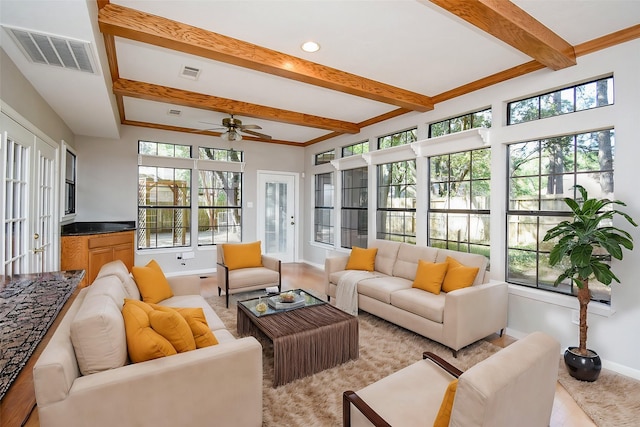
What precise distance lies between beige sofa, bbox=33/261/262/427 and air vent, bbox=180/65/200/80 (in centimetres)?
248

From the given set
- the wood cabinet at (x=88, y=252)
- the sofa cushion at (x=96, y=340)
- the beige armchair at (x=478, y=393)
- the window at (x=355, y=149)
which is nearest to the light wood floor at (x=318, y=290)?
the sofa cushion at (x=96, y=340)

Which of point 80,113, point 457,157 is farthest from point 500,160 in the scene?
point 80,113

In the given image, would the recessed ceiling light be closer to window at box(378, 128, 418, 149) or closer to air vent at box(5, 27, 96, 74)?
air vent at box(5, 27, 96, 74)

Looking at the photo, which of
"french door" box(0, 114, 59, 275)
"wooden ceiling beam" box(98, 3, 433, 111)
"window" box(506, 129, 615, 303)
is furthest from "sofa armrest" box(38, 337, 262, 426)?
"window" box(506, 129, 615, 303)

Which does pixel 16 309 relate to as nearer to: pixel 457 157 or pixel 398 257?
pixel 398 257

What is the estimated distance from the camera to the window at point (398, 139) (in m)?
4.77

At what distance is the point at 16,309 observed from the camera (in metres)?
1.56

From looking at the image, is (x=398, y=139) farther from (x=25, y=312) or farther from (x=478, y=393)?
(x=25, y=312)

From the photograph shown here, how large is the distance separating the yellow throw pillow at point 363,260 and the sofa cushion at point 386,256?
75 mm

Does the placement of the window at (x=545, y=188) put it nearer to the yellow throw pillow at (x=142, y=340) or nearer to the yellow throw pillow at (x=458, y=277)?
the yellow throw pillow at (x=458, y=277)

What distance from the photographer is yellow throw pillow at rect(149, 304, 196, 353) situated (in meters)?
1.78

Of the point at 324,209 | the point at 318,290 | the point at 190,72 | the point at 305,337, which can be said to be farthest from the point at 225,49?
the point at 324,209

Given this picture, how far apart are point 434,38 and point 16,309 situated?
3422 millimetres

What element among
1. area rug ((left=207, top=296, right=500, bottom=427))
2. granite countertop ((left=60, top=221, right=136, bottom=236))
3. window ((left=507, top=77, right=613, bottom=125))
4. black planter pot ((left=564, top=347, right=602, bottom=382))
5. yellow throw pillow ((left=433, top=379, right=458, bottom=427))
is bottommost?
area rug ((left=207, top=296, right=500, bottom=427))
